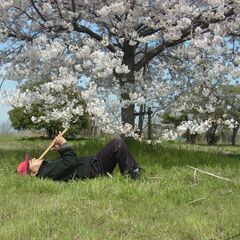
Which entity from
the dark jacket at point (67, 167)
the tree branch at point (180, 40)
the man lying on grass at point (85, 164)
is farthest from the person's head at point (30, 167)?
the tree branch at point (180, 40)

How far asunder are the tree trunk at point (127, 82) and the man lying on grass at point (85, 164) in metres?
3.67

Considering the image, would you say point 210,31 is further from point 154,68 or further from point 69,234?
point 69,234

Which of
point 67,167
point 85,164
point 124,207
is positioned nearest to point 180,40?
point 85,164

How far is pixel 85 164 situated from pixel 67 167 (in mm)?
335

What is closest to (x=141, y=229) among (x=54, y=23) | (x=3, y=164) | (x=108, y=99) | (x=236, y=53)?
(x=3, y=164)

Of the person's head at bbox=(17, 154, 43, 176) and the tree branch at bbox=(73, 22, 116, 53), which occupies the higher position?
the tree branch at bbox=(73, 22, 116, 53)

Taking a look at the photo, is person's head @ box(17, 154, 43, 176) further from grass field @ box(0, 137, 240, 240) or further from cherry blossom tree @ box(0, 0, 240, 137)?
cherry blossom tree @ box(0, 0, 240, 137)

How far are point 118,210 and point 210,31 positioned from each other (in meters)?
6.15

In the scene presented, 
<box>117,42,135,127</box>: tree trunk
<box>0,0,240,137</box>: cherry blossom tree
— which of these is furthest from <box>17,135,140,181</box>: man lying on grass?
<box>117,42,135,127</box>: tree trunk

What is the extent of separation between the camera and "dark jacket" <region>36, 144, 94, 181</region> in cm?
780

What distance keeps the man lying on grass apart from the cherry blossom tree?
7.71ft

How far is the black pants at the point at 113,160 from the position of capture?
25.8 ft

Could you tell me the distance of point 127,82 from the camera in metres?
11.7

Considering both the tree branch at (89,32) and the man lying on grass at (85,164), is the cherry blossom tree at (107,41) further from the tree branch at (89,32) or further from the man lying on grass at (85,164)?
the man lying on grass at (85,164)
